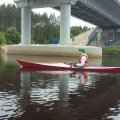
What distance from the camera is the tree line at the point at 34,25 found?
293 feet

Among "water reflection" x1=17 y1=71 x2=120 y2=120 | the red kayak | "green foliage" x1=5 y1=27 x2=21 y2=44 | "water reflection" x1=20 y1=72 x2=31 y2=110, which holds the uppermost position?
"green foliage" x1=5 y1=27 x2=21 y2=44

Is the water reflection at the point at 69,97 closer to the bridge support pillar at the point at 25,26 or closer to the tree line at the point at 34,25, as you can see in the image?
the bridge support pillar at the point at 25,26

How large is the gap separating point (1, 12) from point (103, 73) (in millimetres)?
97765

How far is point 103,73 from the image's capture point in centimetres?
2344

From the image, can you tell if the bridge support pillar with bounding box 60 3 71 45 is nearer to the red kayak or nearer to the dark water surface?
the red kayak

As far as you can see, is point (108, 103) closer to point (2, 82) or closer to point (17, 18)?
point (2, 82)

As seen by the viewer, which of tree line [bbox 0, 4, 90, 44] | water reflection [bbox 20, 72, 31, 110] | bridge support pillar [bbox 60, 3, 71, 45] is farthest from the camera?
tree line [bbox 0, 4, 90, 44]

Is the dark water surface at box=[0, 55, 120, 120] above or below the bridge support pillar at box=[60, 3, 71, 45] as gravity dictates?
below

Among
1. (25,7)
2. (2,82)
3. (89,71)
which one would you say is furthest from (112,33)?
(2,82)

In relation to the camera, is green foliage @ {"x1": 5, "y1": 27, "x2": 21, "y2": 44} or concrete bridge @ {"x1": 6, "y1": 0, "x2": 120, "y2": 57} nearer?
concrete bridge @ {"x1": 6, "y1": 0, "x2": 120, "y2": 57}

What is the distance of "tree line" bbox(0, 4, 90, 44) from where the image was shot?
89.2 m

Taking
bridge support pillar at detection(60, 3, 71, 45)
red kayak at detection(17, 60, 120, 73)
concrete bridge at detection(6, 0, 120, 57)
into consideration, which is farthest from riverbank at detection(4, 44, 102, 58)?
red kayak at detection(17, 60, 120, 73)

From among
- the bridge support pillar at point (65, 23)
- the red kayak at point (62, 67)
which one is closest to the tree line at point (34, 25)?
the bridge support pillar at point (65, 23)

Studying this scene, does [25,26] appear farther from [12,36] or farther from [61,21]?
[12,36]
